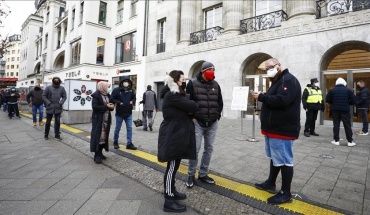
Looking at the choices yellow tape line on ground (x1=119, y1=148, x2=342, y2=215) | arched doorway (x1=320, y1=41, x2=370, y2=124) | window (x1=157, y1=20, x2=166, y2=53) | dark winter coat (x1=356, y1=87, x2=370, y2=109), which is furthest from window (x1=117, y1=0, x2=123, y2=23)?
yellow tape line on ground (x1=119, y1=148, x2=342, y2=215)

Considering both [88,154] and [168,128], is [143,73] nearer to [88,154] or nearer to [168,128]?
[88,154]

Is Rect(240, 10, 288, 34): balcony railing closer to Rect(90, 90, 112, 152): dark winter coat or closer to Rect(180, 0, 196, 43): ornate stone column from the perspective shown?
Rect(180, 0, 196, 43): ornate stone column

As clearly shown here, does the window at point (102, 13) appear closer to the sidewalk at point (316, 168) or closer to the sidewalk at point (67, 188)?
the sidewalk at point (316, 168)

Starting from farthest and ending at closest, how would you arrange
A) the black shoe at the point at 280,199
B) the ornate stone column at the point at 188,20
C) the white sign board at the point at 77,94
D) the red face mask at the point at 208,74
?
the ornate stone column at the point at 188,20
the white sign board at the point at 77,94
the red face mask at the point at 208,74
the black shoe at the point at 280,199

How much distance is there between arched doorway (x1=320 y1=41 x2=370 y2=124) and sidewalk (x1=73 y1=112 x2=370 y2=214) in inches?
174

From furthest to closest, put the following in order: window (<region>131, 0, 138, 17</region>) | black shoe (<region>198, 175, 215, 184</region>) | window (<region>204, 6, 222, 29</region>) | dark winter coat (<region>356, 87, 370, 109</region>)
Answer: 1. window (<region>131, 0, 138, 17</region>)
2. window (<region>204, 6, 222, 29</region>)
3. dark winter coat (<region>356, 87, 370, 109</region>)
4. black shoe (<region>198, 175, 215, 184</region>)

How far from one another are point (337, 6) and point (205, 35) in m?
7.91

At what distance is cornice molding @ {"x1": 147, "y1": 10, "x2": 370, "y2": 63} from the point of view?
9570 millimetres

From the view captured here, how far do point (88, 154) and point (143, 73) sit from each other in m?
15.8

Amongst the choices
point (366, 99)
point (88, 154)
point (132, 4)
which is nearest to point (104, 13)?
point (132, 4)

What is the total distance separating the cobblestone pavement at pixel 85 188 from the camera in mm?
2783

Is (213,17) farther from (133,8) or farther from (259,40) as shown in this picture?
(133,8)

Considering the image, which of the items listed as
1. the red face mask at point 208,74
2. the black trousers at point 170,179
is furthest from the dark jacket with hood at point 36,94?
the black trousers at point 170,179

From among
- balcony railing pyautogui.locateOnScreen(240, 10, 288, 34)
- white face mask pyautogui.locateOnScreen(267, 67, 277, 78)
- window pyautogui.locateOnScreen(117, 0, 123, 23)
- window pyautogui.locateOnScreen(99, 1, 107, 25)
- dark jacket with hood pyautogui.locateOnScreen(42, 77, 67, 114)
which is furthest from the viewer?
window pyautogui.locateOnScreen(99, 1, 107, 25)
